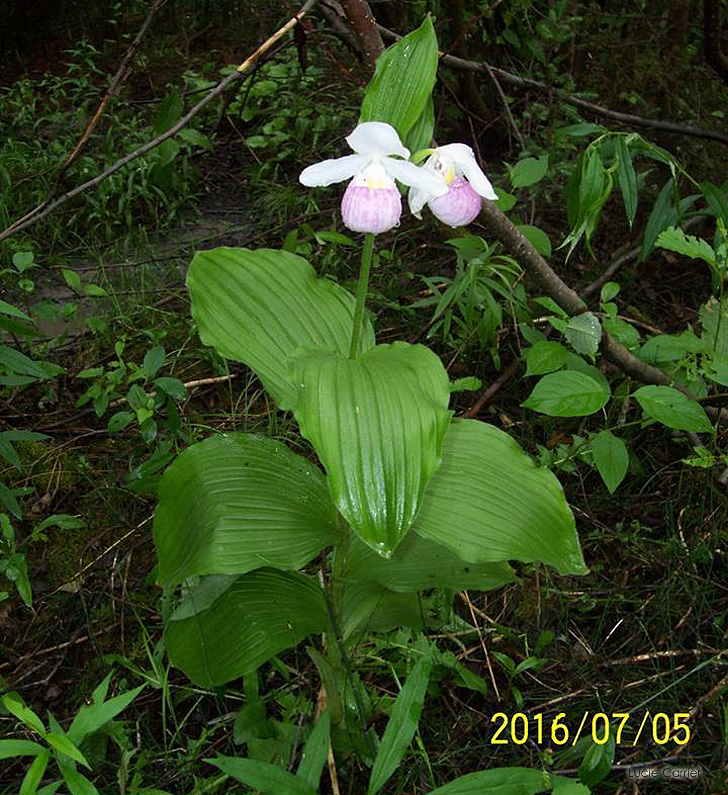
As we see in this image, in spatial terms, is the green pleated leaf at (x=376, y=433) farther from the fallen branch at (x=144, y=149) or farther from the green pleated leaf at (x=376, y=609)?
the fallen branch at (x=144, y=149)

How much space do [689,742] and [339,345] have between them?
91 cm

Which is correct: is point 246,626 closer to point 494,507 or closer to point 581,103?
point 494,507

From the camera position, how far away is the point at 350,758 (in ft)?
4.74

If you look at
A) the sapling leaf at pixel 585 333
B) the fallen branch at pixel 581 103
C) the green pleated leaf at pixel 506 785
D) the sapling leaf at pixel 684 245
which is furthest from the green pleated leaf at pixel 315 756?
the fallen branch at pixel 581 103

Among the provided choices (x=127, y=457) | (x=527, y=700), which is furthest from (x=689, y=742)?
(x=127, y=457)

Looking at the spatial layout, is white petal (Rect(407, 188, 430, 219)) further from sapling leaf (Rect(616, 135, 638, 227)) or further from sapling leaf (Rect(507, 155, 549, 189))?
sapling leaf (Rect(507, 155, 549, 189))

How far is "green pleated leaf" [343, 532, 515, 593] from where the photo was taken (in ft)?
4.59

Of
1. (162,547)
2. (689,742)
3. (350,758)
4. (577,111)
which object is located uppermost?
(577,111)

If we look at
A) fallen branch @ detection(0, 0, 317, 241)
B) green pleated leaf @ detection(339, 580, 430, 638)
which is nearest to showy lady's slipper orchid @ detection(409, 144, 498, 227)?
fallen branch @ detection(0, 0, 317, 241)


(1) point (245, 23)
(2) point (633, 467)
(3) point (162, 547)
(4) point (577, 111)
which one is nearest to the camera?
(3) point (162, 547)

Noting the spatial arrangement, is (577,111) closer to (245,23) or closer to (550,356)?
(550,356)

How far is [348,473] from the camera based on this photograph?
3.72 feet

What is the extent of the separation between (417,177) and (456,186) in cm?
7
